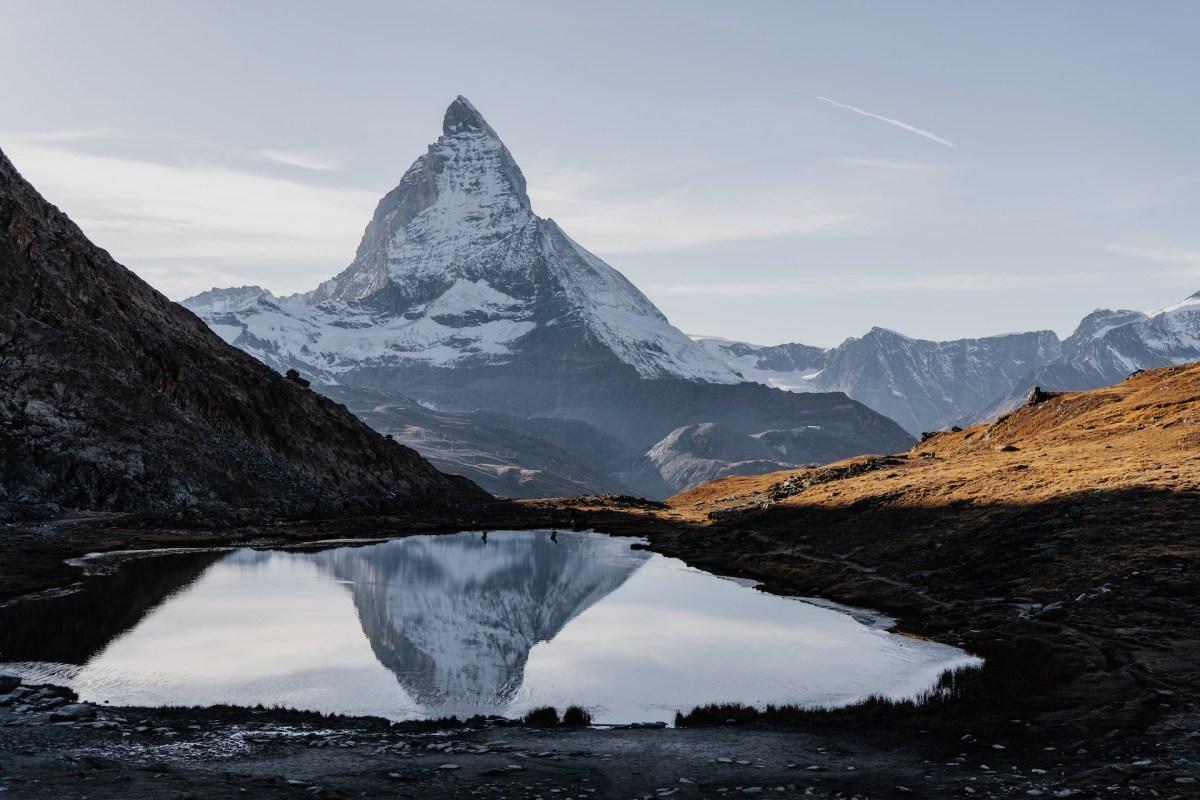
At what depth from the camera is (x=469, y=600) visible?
7219 centimetres

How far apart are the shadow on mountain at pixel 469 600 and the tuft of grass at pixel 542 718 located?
2300 millimetres

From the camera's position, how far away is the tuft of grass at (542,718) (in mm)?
34188

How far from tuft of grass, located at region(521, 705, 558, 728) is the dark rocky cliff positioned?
84.0 meters

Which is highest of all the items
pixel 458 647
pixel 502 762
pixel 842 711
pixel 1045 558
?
pixel 1045 558

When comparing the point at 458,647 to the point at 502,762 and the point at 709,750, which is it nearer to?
the point at 502,762

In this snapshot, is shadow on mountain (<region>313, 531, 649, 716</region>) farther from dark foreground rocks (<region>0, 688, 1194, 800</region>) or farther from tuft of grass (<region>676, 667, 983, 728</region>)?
tuft of grass (<region>676, 667, 983, 728</region>)

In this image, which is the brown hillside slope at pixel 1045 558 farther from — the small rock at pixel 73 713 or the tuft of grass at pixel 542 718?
the small rock at pixel 73 713

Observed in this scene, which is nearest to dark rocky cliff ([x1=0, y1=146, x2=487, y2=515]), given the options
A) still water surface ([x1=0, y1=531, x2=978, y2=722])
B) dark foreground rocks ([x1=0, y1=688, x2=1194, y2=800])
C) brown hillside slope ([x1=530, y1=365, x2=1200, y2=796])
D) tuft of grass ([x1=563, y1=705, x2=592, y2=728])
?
still water surface ([x1=0, y1=531, x2=978, y2=722])

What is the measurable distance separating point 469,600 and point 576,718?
38.6 meters

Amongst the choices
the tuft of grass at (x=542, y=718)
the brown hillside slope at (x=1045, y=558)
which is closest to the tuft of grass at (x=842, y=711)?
the brown hillside slope at (x=1045, y=558)

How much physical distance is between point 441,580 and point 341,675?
A: 39604mm

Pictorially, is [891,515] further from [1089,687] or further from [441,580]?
[1089,687]

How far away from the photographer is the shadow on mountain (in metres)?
43.9

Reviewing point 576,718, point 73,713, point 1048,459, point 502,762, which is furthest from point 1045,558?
point 73,713
